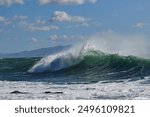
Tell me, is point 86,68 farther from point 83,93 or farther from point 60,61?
point 83,93

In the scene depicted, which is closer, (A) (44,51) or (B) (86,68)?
(B) (86,68)

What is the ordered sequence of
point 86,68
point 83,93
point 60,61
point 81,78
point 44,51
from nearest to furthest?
point 83,93
point 81,78
point 86,68
point 60,61
point 44,51

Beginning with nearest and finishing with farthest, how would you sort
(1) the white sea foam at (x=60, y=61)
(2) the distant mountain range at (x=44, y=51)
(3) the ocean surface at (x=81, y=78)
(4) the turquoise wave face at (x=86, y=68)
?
(3) the ocean surface at (x=81, y=78) → (4) the turquoise wave face at (x=86, y=68) → (1) the white sea foam at (x=60, y=61) → (2) the distant mountain range at (x=44, y=51)

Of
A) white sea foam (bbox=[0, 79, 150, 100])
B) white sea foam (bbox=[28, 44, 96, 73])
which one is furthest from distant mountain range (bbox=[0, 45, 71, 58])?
white sea foam (bbox=[0, 79, 150, 100])

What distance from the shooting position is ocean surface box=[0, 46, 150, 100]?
16.0m

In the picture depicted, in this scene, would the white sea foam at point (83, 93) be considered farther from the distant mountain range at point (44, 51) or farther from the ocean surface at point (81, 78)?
the distant mountain range at point (44, 51)

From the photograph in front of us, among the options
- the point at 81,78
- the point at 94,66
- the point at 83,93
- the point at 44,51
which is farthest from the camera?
the point at 44,51

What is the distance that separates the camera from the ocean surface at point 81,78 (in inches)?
632

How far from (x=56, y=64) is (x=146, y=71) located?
8378 millimetres

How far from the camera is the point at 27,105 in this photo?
38.8ft

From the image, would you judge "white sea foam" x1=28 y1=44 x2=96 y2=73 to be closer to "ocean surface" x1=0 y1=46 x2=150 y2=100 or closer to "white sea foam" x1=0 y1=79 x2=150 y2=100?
"ocean surface" x1=0 y1=46 x2=150 y2=100

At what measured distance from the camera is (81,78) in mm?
23828

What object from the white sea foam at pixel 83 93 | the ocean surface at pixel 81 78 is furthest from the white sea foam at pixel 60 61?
the white sea foam at pixel 83 93

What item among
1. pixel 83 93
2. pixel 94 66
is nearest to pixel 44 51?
pixel 94 66
